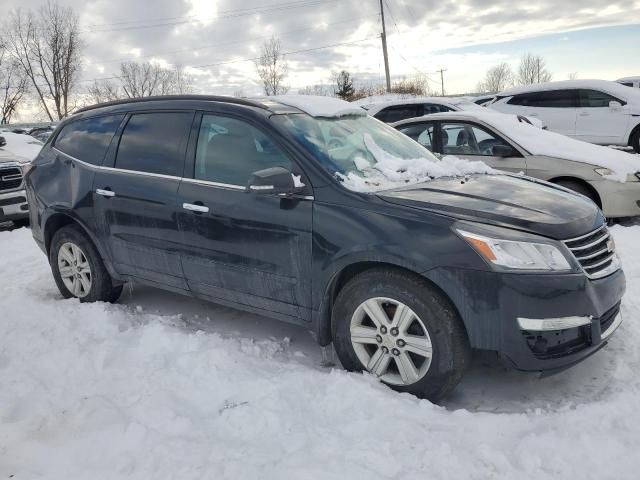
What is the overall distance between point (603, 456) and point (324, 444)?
1.24m

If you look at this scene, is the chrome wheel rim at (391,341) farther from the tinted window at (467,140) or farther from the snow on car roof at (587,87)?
the snow on car roof at (587,87)

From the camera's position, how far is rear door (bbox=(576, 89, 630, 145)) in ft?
39.8

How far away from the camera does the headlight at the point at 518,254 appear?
2670 millimetres

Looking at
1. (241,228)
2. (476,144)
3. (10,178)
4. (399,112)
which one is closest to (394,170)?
(241,228)

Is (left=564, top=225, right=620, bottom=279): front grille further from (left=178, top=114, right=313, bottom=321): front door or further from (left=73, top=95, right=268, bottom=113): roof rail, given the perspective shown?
(left=73, top=95, right=268, bottom=113): roof rail

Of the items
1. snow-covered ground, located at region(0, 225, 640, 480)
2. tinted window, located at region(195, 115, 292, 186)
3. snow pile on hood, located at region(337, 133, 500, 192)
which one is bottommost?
snow-covered ground, located at region(0, 225, 640, 480)

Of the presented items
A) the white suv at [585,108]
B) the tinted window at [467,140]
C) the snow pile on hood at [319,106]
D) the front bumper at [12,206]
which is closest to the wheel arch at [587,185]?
the tinted window at [467,140]

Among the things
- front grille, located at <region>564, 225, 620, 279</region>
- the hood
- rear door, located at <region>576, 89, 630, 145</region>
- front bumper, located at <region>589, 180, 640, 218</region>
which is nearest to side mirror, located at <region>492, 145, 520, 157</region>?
front bumper, located at <region>589, 180, 640, 218</region>

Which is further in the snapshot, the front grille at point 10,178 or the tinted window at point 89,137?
the front grille at point 10,178

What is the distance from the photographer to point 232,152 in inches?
144

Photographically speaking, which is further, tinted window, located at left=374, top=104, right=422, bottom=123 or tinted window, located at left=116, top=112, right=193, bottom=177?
tinted window, located at left=374, top=104, right=422, bottom=123

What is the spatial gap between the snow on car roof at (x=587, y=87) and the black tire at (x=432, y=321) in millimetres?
11489

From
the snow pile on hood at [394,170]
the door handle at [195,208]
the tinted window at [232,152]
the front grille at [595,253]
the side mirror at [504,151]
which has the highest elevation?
the tinted window at [232,152]

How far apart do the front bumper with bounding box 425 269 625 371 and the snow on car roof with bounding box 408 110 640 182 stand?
13.5ft
